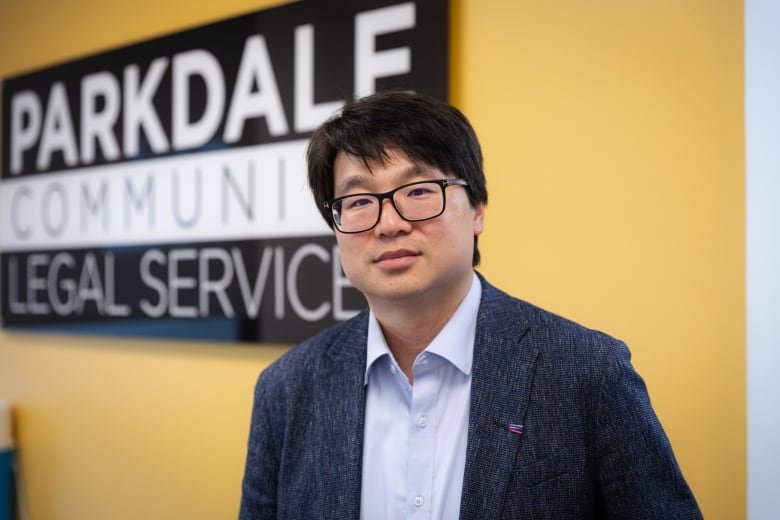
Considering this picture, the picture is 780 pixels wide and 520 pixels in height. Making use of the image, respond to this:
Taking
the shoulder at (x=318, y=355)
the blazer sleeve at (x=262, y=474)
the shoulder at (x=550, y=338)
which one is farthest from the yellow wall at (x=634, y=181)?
the blazer sleeve at (x=262, y=474)

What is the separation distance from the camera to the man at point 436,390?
0.98 meters

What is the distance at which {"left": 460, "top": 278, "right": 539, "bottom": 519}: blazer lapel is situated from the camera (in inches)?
38.8

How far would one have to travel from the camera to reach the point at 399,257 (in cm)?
103

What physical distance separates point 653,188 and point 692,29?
34 cm

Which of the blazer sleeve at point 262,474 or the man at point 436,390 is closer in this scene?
the man at point 436,390

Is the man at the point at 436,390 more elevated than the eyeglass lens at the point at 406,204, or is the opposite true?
the eyeglass lens at the point at 406,204

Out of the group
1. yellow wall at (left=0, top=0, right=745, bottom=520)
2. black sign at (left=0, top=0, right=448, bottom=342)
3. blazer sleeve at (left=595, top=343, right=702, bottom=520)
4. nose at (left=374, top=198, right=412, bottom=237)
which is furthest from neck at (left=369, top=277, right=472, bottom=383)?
black sign at (left=0, top=0, right=448, bottom=342)

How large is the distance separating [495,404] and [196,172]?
4.67ft

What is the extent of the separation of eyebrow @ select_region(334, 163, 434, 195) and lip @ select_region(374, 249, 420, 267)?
4.9 inches

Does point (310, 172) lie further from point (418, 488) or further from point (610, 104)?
point (610, 104)

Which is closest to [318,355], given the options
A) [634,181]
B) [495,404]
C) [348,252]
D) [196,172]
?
[348,252]

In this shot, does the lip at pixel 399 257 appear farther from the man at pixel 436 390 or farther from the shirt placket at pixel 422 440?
the shirt placket at pixel 422 440

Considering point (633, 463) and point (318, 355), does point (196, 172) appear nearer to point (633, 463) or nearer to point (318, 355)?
point (318, 355)

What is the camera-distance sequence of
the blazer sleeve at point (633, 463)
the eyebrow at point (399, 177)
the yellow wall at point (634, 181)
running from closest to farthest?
the blazer sleeve at point (633, 463) → the eyebrow at point (399, 177) → the yellow wall at point (634, 181)
